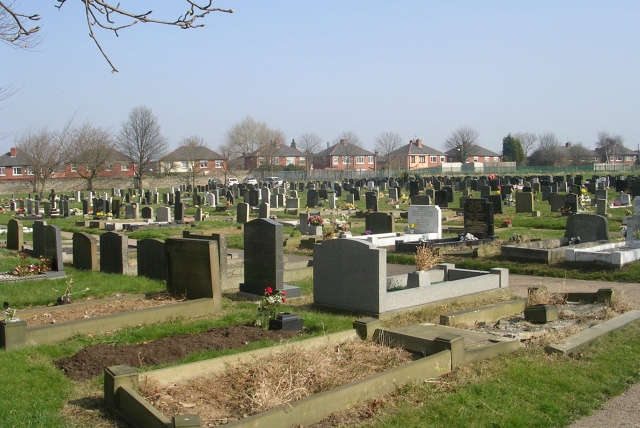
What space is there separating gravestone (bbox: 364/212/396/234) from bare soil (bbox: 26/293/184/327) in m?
10.8

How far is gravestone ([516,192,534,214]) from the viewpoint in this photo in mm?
29764

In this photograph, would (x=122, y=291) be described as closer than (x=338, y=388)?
No

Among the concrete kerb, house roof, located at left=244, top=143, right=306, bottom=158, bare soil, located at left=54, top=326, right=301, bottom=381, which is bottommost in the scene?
the concrete kerb

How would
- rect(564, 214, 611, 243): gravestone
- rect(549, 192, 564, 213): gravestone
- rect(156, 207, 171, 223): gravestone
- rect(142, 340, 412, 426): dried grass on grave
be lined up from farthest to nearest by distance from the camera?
1. rect(549, 192, 564, 213): gravestone
2. rect(156, 207, 171, 223): gravestone
3. rect(564, 214, 611, 243): gravestone
4. rect(142, 340, 412, 426): dried grass on grave

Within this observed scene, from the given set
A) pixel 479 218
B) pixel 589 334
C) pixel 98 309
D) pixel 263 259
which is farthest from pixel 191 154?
pixel 589 334

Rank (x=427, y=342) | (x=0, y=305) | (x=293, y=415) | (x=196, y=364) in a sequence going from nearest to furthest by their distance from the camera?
1. (x=293, y=415)
2. (x=196, y=364)
3. (x=427, y=342)
4. (x=0, y=305)

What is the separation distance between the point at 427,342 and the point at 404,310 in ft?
9.03

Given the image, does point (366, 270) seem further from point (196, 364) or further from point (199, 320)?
point (196, 364)

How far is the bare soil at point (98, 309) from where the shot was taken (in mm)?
9484

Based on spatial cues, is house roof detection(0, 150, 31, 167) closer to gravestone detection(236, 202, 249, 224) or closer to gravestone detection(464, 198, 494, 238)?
gravestone detection(236, 202, 249, 224)

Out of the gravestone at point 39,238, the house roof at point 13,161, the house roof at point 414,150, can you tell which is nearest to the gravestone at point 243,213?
the gravestone at point 39,238

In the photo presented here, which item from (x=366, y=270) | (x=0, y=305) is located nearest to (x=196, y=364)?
(x=366, y=270)

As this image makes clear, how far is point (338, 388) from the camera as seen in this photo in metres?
6.08

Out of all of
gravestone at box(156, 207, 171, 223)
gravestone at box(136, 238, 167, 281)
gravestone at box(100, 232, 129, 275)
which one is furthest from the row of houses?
gravestone at box(136, 238, 167, 281)
